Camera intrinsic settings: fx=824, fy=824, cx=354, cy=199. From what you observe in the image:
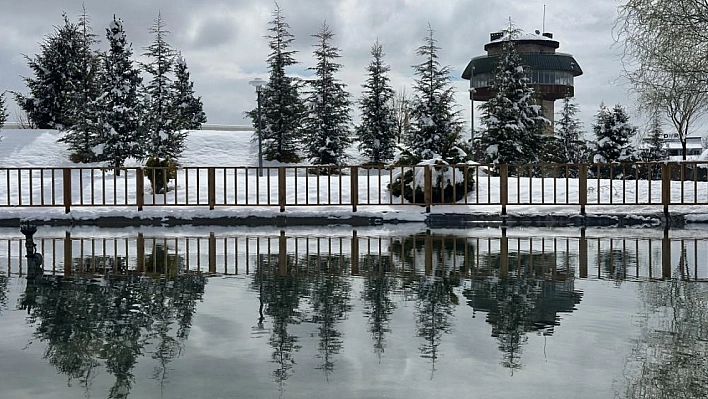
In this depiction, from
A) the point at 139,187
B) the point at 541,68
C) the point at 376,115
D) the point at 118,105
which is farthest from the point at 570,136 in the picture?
the point at 139,187

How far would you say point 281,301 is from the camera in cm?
725

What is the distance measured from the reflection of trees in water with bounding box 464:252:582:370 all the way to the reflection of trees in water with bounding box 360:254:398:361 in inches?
29.7

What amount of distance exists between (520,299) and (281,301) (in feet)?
6.91

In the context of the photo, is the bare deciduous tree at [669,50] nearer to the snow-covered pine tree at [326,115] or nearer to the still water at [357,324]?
the still water at [357,324]

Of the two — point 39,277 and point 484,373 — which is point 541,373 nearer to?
point 484,373

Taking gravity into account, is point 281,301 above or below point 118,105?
below

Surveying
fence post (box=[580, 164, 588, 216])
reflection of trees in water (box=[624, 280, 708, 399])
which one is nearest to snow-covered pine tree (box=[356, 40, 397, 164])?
fence post (box=[580, 164, 588, 216])

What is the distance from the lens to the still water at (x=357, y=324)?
4.54m

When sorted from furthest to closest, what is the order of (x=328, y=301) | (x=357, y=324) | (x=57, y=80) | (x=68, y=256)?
1. (x=57, y=80)
2. (x=68, y=256)
3. (x=328, y=301)
4. (x=357, y=324)

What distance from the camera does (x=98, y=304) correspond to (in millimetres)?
7184

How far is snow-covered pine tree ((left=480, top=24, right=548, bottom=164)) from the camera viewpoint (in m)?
32.7

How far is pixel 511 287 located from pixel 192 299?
9.97ft

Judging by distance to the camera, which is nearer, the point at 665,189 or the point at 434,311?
the point at 434,311

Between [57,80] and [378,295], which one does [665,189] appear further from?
[57,80]
